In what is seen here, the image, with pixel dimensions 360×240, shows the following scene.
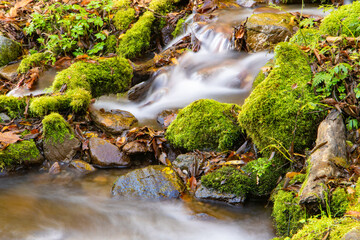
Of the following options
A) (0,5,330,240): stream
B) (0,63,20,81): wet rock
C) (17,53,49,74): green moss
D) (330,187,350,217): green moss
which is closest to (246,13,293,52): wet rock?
(0,5,330,240): stream

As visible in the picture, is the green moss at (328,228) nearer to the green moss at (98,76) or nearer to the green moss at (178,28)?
the green moss at (98,76)

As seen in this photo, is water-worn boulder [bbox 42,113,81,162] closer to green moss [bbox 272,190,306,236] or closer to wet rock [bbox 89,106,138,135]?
wet rock [bbox 89,106,138,135]

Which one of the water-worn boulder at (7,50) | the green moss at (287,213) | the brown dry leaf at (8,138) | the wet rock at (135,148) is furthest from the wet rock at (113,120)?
the water-worn boulder at (7,50)

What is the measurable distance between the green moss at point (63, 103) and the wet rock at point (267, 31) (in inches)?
163

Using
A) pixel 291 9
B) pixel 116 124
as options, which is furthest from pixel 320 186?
pixel 291 9

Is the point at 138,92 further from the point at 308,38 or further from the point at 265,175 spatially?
the point at 265,175

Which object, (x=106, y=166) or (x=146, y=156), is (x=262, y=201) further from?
(x=106, y=166)

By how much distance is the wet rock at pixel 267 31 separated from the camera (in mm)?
7160

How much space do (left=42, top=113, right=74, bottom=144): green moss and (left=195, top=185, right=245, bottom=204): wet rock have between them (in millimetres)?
2533

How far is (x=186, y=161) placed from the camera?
4.69 meters

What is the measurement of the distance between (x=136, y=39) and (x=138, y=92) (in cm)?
224

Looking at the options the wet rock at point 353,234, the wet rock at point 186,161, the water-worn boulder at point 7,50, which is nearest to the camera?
the wet rock at point 353,234

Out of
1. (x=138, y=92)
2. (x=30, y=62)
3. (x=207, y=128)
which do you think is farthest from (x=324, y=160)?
(x=30, y=62)

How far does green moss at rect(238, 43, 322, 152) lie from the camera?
3.88 meters
